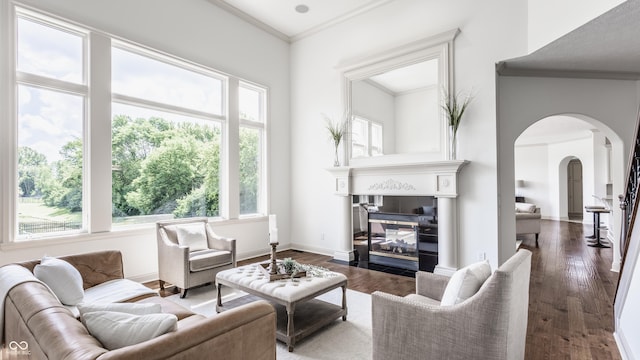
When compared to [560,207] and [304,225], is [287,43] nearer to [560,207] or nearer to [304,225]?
[304,225]

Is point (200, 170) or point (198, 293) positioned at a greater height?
point (200, 170)

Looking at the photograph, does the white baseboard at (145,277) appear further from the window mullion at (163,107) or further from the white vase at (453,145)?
the white vase at (453,145)

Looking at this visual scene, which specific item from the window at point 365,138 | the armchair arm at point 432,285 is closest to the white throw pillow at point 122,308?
the armchair arm at point 432,285

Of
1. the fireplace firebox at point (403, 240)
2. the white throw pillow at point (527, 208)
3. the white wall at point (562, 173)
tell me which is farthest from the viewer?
the white wall at point (562, 173)

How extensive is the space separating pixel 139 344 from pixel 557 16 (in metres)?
4.47

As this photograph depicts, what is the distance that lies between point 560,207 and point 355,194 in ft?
30.1

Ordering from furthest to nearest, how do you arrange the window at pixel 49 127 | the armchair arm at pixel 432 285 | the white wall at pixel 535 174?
1. the white wall at pixel 535 174
2. the window at pixel 49 127
3. the armchair arm at pixel 432 285

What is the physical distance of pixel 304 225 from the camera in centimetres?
583

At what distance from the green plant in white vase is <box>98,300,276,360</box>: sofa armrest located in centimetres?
351

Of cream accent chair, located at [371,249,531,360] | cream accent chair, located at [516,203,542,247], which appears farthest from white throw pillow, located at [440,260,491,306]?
cream accent chair, located at [516,203,542,247]

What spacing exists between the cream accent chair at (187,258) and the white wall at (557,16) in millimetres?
4327

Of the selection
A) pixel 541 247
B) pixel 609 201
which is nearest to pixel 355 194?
pixel 541 247

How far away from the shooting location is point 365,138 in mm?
5078
